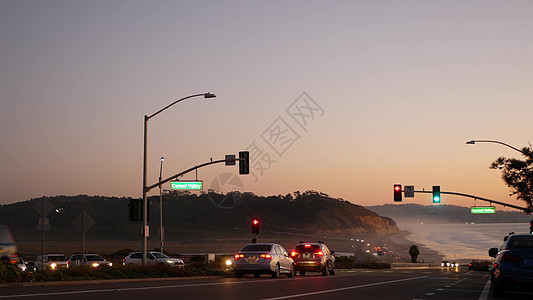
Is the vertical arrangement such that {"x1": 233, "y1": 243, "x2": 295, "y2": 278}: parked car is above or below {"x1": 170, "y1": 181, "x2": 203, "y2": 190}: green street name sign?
below

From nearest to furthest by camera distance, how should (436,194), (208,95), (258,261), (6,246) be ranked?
1. (6,246)
2. (258,261)
3. (208,95)
4. (436,194)

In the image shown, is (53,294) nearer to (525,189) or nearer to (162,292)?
(162,292)

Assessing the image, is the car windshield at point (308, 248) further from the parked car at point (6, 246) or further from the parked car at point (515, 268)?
the parked car at point (515, 268)

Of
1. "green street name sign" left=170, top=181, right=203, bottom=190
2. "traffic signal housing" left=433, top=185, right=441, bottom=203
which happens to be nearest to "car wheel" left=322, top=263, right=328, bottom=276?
"green street name sign" left=170, top=181, right=203, bottom=190

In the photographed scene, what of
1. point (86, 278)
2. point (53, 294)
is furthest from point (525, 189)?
point (53, 294)

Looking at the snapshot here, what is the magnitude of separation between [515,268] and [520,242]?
1276mm

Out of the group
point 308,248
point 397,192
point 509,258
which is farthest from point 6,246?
point 397,192

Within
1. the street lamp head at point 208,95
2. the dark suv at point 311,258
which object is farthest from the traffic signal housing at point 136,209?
the dark suv at point 311,258

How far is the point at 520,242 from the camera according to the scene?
18.0 metres

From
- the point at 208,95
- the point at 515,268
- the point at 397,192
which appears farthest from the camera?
the point at 397,192

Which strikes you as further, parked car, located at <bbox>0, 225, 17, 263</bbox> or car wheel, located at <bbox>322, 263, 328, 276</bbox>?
car wheel, located at <bbox>322, 263, 328, 276</bbox>

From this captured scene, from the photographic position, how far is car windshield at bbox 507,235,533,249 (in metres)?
17.7

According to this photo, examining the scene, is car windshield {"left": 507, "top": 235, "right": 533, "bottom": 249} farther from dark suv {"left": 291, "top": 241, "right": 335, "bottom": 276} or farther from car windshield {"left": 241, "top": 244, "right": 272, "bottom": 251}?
dark suv {"left": 291, "top": 241, "right": 335, "bottom": 276}

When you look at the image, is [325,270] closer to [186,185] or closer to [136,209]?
[136,209]
